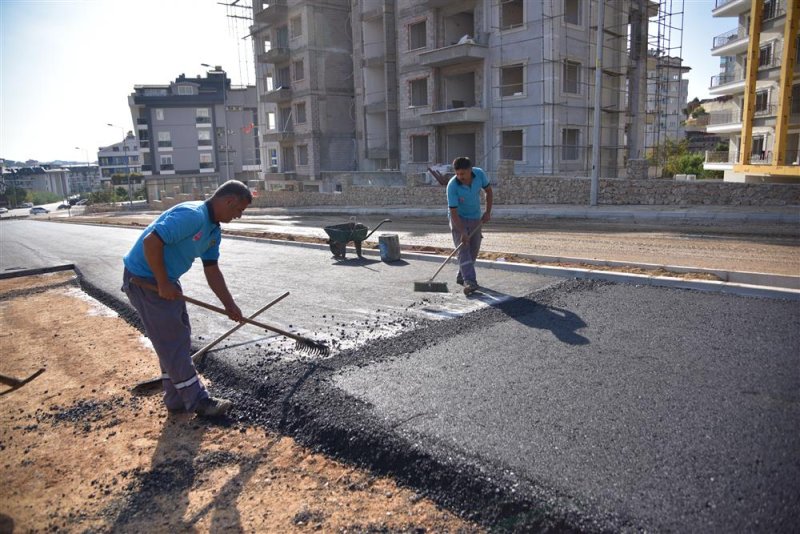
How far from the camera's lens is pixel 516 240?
41.7 feet

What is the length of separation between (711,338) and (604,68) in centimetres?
2633

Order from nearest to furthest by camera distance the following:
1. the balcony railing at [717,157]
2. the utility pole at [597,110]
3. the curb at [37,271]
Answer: the curb at [37,271] → the utility pole at [597,110] → the balcony railing at [717,157]

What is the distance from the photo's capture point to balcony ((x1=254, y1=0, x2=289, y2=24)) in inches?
1489

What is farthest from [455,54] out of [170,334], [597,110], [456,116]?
[170,334]

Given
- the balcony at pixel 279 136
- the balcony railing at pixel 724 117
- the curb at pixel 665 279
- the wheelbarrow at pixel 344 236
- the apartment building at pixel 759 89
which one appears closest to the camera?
the curb at pixel 665 279

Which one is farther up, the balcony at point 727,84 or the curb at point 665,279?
the balcony at point 727,84

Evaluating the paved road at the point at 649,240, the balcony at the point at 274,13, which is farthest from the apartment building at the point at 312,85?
the paved road at the point at 649,240

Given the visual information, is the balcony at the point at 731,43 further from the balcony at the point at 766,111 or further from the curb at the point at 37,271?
the curb at the point at 37,271

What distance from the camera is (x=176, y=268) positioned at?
3.96 meters

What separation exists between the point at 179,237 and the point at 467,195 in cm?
429

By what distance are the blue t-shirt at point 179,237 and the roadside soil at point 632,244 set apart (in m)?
5.90

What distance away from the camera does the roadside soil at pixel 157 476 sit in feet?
9.90

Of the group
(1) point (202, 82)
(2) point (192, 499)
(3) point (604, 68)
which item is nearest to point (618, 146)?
(3) point (604, 68)

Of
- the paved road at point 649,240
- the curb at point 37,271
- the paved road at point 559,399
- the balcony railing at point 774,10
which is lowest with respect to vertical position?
the curb at point 37,271
